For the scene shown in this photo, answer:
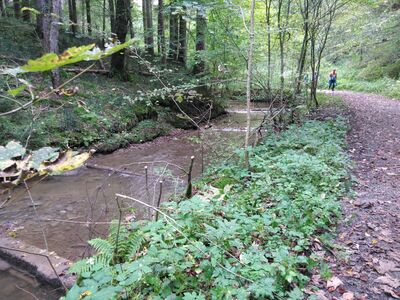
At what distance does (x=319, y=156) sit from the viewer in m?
6.05

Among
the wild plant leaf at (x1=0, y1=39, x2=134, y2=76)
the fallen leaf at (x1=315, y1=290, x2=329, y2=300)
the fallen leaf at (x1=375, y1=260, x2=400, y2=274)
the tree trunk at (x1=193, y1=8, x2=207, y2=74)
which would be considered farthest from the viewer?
the tree trunk at (x1=193, y1=8, x2=207, y2=74)

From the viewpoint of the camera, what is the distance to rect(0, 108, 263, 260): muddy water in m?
4.86

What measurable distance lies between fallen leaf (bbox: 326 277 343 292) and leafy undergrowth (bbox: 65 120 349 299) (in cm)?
19

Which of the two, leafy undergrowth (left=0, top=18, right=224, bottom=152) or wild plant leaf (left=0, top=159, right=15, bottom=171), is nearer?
wild plant leaf (left=0, top=159, right=15, bottom=171)

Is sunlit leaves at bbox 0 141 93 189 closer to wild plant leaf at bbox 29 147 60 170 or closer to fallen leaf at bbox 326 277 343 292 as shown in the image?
wild plant leaf at bbox 29 147 60 170

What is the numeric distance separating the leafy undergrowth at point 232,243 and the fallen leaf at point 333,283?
19 cm

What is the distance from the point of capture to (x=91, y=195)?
21.4 ft

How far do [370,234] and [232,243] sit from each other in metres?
1.88

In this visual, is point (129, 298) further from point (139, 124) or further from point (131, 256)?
point (139, 124)

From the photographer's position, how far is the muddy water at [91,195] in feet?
15.9

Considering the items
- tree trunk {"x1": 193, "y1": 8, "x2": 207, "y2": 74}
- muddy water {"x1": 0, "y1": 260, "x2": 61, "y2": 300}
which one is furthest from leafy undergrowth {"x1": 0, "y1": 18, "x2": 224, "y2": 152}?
muddy water {"x1": 0, "y1": 260, "x2": 61, "y2": 300}

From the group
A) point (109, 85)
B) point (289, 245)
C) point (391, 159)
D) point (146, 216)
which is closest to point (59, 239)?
point (146, 216)

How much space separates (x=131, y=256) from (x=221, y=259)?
3.60 ft

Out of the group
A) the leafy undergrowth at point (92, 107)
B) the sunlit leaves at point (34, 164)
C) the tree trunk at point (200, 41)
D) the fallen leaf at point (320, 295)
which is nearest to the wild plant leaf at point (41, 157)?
the sunlit leaves at point (34, 164)
